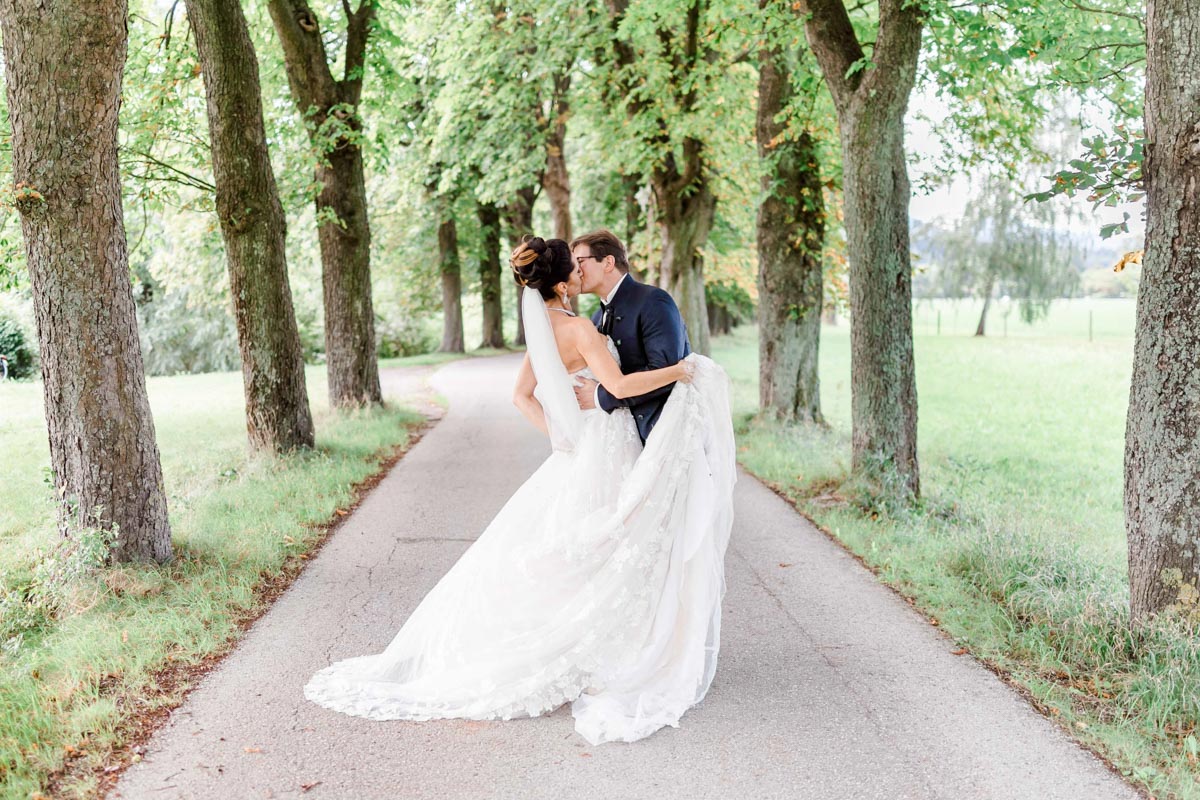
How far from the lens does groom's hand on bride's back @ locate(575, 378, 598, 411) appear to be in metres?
5.18

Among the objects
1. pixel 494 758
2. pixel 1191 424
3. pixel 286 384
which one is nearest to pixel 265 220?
pixel 286 384

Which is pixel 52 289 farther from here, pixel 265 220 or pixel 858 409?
pixel 858 409

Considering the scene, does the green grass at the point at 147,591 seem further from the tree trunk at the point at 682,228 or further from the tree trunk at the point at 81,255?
the tree trunk at the point at 682,228

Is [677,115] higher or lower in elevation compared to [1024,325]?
higher

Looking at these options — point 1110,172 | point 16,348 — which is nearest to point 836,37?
point 1110,172

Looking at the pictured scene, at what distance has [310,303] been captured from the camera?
125ft

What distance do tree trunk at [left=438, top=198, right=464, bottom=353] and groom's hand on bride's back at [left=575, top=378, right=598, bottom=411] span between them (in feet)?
87.7

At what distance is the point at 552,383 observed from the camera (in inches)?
201

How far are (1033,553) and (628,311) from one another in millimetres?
3670

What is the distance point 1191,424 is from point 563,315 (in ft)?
11.1

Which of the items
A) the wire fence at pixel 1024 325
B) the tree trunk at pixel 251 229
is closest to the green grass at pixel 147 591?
the tree trunk at pixel 251 229

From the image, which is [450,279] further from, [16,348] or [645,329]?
[645,329]

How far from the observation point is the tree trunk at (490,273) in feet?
111

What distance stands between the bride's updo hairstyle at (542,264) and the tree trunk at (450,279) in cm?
2689
